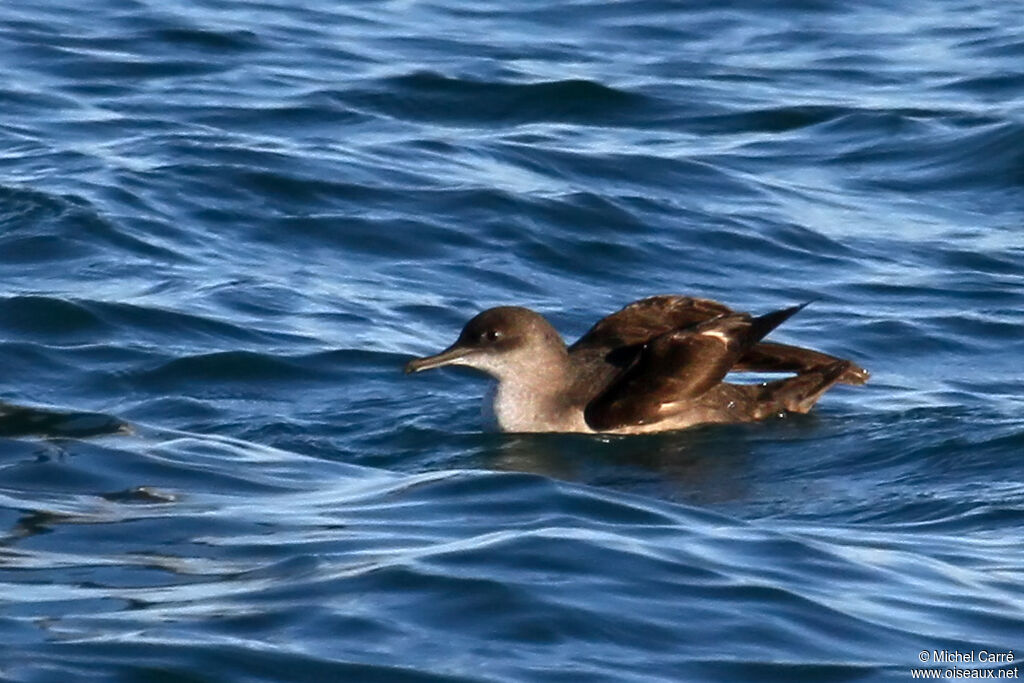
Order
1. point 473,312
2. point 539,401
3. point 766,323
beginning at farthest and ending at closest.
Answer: point 473,312 → point 539,401 → point 766,323

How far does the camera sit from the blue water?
653cm

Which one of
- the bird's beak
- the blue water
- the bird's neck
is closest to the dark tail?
the blue water

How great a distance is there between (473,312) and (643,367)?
230 centimetres

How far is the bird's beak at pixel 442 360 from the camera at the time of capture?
1006 centimetres

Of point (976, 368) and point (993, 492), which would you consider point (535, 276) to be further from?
point (993, 492)

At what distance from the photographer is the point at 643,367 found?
1018 centimetres

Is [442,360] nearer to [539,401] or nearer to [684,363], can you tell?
[539,401]

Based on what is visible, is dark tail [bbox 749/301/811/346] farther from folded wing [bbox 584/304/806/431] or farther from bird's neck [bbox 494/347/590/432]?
bird's neck [bbox 494/347/590/432]

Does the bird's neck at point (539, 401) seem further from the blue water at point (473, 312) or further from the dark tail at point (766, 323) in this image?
the dark tail at point (766, 323)

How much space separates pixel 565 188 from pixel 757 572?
25.1 feet

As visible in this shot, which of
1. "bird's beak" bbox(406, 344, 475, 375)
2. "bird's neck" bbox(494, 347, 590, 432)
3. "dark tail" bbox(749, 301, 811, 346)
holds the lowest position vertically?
"bird's neck" bbox(494, 347, 590, 432)

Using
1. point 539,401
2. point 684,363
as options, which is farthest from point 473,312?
point 684,363

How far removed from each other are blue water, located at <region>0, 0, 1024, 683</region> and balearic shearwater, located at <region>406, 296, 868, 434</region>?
5.7 inches

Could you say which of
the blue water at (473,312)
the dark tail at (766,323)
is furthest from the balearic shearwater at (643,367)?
the blue water at (473,312)
